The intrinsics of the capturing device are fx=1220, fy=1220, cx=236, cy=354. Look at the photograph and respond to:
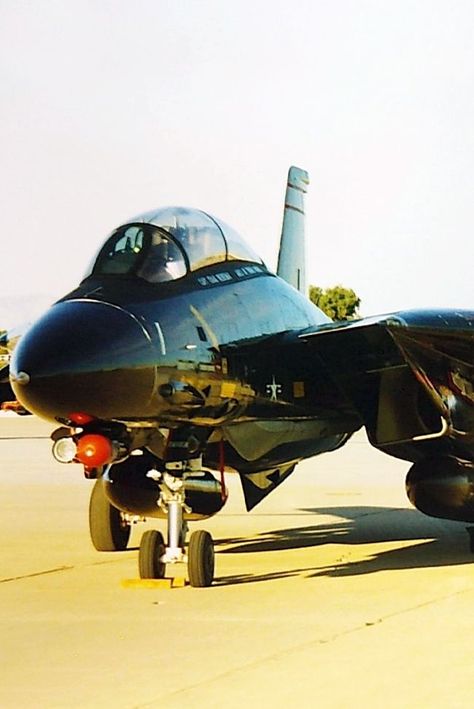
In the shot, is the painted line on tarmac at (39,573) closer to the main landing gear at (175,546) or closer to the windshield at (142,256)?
the main landing gear at (175,546)

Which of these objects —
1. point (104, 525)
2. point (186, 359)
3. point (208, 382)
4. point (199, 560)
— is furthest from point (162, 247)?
point (104, 525)

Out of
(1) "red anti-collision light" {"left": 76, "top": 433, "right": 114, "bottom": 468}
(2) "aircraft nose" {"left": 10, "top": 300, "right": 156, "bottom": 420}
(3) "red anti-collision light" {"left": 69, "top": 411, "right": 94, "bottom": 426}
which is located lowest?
(1) "red anti-collision light" {"left": 76, "top": 433, "right": 114, "bottom": 468}

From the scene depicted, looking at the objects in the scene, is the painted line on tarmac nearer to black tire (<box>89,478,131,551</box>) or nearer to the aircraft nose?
black tire (<box>89,478,131,551</box>)

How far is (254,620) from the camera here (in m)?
8.29

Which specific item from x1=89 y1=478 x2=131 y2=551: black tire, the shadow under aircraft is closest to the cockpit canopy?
the shadow under aircraft

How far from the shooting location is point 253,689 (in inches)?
241

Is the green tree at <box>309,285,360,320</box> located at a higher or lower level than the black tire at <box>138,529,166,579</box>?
higher

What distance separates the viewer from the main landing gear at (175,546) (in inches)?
386

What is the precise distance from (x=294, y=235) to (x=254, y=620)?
408 inches

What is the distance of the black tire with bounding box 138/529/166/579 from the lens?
994 cm

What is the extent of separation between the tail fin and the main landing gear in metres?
7.45

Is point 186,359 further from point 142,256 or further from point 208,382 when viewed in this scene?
point 142,256

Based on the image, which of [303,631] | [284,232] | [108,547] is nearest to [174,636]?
[303,631]

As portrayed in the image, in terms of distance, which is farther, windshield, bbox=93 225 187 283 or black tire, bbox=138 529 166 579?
black tire, bbox=138 529 166 579
